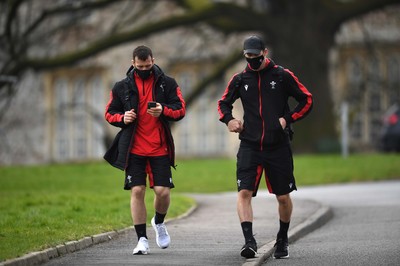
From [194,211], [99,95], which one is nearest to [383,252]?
[194,211]

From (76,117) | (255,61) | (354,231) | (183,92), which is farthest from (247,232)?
(76,117)

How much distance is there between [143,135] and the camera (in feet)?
39.9

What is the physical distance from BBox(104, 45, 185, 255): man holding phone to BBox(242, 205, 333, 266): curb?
1.07 metres

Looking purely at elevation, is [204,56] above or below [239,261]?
above

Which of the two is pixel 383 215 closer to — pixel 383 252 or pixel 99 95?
pixel 383 252

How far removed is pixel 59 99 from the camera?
47.7 meters

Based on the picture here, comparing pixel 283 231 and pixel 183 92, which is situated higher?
pixel 183 92

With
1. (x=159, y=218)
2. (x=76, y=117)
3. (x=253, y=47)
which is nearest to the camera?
(x=253, y=47)

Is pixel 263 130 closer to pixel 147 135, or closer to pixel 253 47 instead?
pixel 253 47

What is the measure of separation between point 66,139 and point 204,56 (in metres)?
8.41

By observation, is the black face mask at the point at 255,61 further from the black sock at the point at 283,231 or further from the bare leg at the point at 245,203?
the black sock at the point at 283,231

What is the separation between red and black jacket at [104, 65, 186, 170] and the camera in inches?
476

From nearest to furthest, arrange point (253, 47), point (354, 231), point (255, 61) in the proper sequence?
point (253, 47) < point (255, 61) < point (354, 231)

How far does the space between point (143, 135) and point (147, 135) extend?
4 cm
